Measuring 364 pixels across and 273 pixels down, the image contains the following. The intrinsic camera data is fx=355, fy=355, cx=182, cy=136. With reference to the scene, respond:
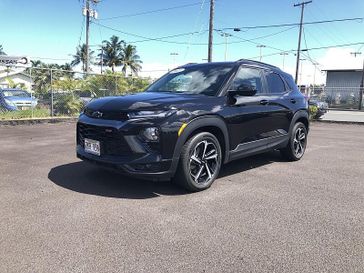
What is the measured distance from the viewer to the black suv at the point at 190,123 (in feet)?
13.9

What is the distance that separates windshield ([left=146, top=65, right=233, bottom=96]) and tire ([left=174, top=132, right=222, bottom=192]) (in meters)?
0.73

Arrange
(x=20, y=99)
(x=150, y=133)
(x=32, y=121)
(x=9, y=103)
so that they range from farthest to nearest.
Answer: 1. (x=20, y=99)
2. (x=9, y=103)
3. (x=32, y=121)
4. (x=150, y=133)

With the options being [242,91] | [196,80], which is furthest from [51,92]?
[242,91]

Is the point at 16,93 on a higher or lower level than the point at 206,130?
higher

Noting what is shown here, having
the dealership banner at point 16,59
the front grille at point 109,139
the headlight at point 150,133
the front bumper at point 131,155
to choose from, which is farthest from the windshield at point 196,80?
the dealership banner at point 16,59

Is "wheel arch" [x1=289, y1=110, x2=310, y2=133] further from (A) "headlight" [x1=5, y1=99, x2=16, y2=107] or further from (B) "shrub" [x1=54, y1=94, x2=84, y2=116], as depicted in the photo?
(A) "headlight" [x1=5, y1=99, x2=16, y2=107]

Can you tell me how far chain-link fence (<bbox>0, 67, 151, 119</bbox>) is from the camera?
13.1m

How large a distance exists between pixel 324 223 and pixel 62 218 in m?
2.73

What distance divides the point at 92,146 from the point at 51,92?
10.1m

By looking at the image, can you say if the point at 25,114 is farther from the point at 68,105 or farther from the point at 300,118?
the point at 300,118

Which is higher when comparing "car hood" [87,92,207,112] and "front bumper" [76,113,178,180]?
"car hood" [87,92,207,112]

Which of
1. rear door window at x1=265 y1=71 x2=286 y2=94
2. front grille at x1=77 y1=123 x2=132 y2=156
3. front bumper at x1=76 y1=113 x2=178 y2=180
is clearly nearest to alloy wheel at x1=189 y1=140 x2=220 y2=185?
front bumper at x1=76 y1=113 x2=178 y2=180

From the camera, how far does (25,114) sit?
13008 mm

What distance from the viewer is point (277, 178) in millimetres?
5477
